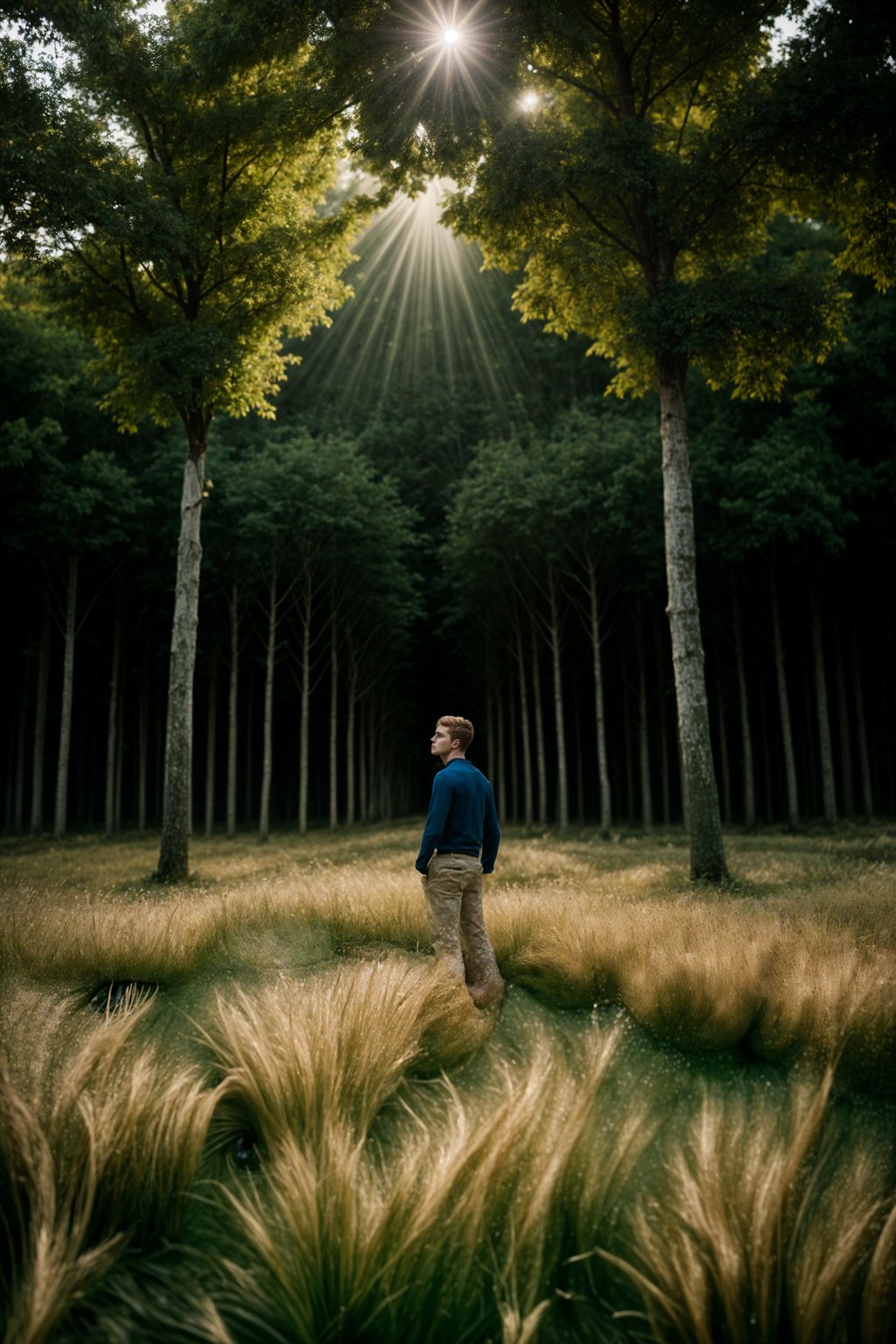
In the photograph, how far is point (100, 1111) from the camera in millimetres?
2662

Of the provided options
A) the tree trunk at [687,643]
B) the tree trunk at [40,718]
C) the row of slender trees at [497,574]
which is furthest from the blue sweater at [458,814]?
the tree trunk at [40,718]

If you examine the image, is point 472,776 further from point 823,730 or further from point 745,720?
point 745,720

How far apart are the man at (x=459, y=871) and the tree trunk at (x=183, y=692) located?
697 centimetres

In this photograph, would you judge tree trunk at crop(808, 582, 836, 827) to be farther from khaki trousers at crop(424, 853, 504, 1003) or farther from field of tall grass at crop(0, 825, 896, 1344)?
khaki trousers at crop(424, 853, 504, 1003)

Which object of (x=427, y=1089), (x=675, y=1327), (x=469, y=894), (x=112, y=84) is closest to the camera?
(x=675, y=1327)

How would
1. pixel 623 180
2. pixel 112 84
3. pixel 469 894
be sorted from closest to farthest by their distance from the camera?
pixel 469 894
pixel 623 180
pixel 112 84

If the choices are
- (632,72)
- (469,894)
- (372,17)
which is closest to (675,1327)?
(469,894)

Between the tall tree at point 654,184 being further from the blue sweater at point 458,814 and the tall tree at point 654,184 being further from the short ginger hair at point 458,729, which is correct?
the blue sweater at point 458,814

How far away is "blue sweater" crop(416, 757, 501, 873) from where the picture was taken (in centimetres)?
473

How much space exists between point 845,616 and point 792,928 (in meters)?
21.9

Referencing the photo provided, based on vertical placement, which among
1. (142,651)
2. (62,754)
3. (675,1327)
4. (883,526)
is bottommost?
(675,1327)

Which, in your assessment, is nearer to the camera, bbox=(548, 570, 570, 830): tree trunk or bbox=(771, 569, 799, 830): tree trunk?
bbox=(771, 569, 799, 830): tree trunk

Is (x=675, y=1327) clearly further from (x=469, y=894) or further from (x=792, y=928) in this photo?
(x=792, y=928)

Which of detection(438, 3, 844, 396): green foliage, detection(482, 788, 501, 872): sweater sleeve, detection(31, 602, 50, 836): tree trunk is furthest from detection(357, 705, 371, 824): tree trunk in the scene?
detection(482, 788, 501, 872): sweater sleeve
